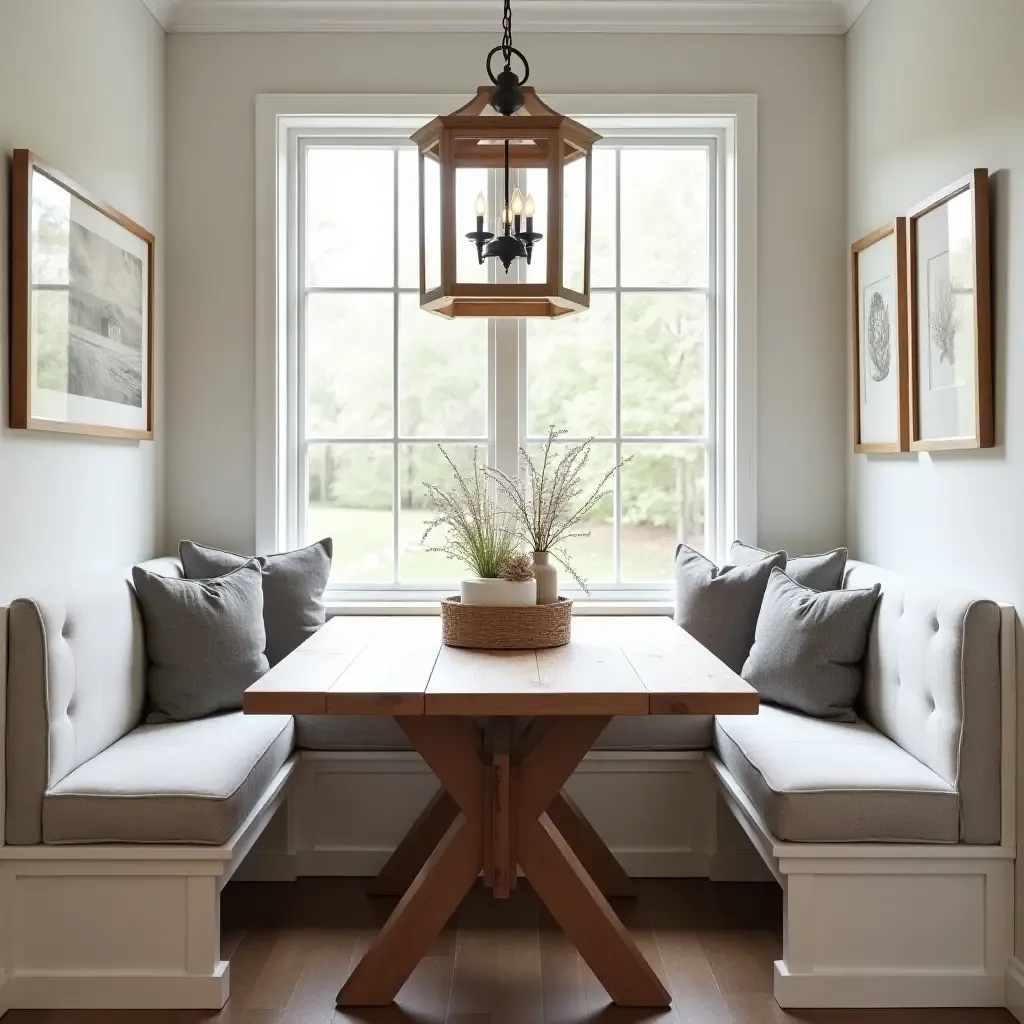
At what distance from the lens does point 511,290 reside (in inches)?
87.0

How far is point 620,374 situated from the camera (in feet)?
12.6

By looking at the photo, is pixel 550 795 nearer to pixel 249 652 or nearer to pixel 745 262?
pixel 249 652

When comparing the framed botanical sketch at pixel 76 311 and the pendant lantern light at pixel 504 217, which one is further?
the framed botanical sketch at pixel 76 311

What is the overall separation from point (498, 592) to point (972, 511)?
A: 1.26 meters

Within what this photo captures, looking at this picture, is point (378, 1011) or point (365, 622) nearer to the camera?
point (378, 1011)

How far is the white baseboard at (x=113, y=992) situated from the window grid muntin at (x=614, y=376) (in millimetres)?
1604

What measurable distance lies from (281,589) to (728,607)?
1463 millimetres

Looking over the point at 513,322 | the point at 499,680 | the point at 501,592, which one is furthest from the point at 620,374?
the point at 499,680

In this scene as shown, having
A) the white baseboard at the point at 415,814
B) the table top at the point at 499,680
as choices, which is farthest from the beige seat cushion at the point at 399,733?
the table top at the point at 499,680

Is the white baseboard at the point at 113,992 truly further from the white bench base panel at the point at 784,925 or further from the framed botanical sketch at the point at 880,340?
the framed botanical sketch at the point at 880,340

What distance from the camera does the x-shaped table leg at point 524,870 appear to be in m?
2.43

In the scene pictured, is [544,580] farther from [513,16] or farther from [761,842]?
[513,16]

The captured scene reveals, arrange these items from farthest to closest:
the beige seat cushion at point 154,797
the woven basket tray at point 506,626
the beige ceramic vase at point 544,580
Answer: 1. the beige ceramic vase at point 544,580
2. the woven basket tray at point 506,626
3. the beige seat cushion at point 154,797

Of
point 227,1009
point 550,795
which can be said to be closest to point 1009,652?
point 550,795
